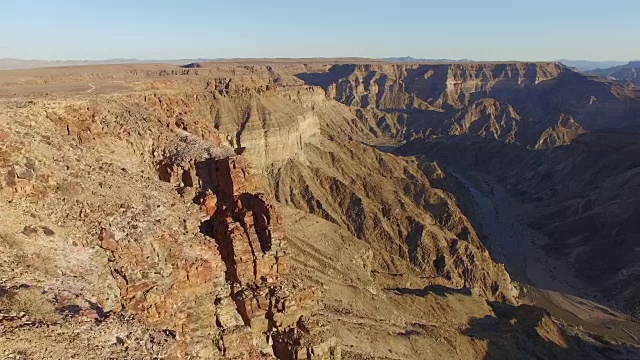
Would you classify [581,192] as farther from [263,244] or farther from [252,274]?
[252,274]

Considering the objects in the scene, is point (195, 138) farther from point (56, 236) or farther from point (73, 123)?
point (56, 236)

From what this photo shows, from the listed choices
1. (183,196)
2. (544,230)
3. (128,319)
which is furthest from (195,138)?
(544,230)

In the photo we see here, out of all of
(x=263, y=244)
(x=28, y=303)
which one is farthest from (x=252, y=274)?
(x=28, y=303)

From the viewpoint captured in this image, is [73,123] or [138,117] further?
[138,117]

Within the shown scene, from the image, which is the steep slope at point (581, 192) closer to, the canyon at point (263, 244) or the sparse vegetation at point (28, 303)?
the canyon at point (263, 244)

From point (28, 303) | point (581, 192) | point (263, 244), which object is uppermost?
point (28, 303)

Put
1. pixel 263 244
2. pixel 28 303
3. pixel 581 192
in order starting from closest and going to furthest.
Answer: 1. pixel 28 303
2. pixel 263 244
3. pixel 581 192

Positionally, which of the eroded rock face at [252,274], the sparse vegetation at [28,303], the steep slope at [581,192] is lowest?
the steep slope at [581,192]

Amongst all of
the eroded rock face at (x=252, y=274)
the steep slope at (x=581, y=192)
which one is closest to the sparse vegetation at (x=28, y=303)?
the eroded rock face at (x=252, y=274)

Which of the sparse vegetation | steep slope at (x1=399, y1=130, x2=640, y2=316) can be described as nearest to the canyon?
the sparse vegetation
